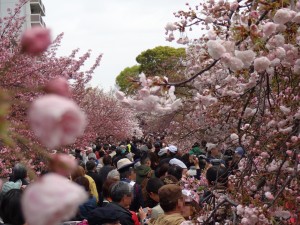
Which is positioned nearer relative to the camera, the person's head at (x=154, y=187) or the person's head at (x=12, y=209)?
the person's head at (x=12, y=209)

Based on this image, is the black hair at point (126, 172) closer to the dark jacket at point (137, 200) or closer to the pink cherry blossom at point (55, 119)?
the dark jacket at point (137, 200)

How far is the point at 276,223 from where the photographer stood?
291 cm

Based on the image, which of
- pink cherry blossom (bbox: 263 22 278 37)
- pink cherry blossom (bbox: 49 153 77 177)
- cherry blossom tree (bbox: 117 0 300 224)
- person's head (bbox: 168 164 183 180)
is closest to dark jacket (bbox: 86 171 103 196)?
person's head (bbox: 168 164 183 180)

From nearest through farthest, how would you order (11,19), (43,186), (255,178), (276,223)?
(43,186)
(276,223)
(255,178)
(11,19)

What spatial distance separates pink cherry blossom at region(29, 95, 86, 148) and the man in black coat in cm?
343

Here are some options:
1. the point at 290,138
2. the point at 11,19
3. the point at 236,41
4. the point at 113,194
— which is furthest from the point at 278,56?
the point at 11,19

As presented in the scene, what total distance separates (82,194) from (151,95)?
216cm

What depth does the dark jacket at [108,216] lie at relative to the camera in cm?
421

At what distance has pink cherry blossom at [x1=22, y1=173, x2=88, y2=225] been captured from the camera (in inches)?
32.7

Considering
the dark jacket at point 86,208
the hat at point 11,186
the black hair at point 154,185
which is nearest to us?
the dark jacket at point 86,208

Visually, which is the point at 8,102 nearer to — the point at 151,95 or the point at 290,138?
the point at 151,95

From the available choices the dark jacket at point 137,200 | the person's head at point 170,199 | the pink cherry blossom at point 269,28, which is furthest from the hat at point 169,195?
the dark jacket at point 137,200

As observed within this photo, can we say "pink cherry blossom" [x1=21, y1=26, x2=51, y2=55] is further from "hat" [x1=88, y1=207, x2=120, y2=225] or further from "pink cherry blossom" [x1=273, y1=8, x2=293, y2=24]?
"hat" [x1=88, y1=207, x2=120, y2=225]

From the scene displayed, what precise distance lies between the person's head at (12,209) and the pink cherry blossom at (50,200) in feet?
7.79
